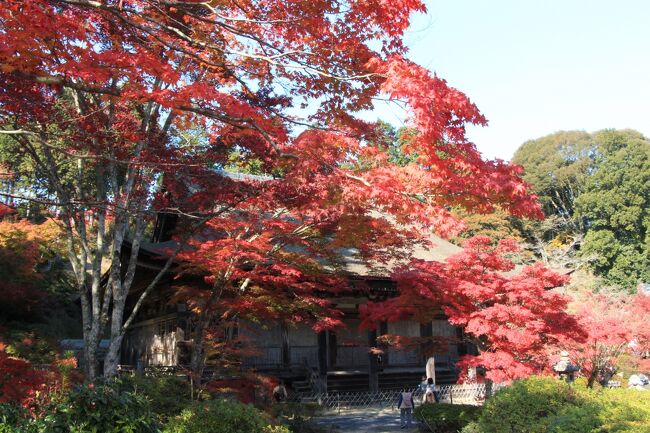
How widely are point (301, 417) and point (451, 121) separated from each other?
6.95m

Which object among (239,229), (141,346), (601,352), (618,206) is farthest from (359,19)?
(618,206)

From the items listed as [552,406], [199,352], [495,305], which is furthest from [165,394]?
[495,305]

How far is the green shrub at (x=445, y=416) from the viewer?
38.7 ft

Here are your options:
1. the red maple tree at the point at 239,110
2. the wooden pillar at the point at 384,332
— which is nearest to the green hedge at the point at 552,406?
the red maple tree at the point at 239,110

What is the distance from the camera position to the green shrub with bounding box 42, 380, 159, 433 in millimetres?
5348

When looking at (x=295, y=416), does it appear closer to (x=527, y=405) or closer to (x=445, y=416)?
(x=445, y=416)

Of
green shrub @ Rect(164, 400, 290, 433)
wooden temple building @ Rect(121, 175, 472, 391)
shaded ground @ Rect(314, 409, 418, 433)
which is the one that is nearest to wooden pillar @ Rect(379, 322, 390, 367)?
wooden temple building @ Rect(121, 175, 472, 391)

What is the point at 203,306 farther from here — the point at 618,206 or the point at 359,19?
the point at 618,206

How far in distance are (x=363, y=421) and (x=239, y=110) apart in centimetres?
1005

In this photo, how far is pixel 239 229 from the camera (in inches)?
504

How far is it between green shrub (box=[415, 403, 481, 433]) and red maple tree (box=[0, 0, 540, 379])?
4.86m

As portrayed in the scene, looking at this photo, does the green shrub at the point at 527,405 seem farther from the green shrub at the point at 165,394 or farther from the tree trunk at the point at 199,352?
the tree trunk at the point at 199,352

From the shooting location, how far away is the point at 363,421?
14.3 m

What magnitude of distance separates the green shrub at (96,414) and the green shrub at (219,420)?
124 cm
